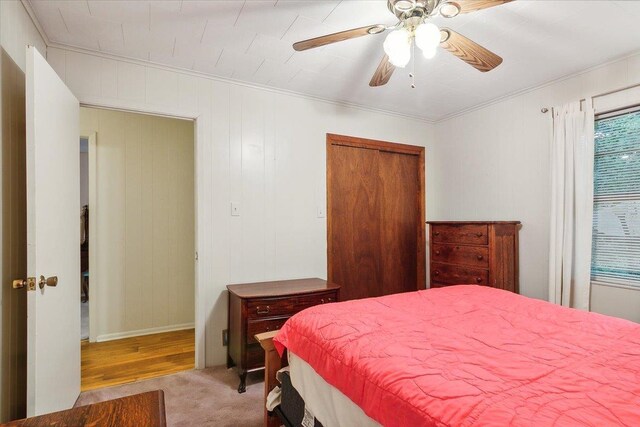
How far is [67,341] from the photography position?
78.3 inches

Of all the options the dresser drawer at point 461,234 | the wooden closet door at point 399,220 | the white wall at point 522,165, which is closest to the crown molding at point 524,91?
the white wall at point 522,165

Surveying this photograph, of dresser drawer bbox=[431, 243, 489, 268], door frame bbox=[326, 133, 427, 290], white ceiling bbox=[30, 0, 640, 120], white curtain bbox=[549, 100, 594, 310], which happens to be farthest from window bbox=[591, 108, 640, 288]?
door frame bbox=[326, 133, 427, 290]

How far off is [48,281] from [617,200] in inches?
148

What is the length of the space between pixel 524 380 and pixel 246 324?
71.9 inches

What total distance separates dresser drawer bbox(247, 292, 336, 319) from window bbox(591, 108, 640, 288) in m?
2.17

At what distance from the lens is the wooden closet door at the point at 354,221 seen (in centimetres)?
340

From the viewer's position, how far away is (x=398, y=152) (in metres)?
3.81

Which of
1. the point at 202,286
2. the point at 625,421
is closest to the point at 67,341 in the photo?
the point at 202,286

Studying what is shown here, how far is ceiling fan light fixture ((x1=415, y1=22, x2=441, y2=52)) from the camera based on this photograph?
1478 mm

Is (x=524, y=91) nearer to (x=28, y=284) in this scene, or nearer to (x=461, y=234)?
(x=461, y=234)

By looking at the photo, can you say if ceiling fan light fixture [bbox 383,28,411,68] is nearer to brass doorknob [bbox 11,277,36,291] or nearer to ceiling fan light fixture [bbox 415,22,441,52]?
ceiling fan light fixture [bbox 415,22,441,52]

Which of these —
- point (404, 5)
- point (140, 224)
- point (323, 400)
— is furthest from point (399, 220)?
point (140, 224)

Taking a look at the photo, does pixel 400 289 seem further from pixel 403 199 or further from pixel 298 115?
pixel 298 115

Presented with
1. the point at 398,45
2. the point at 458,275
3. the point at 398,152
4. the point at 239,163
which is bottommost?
the point at 458,275
